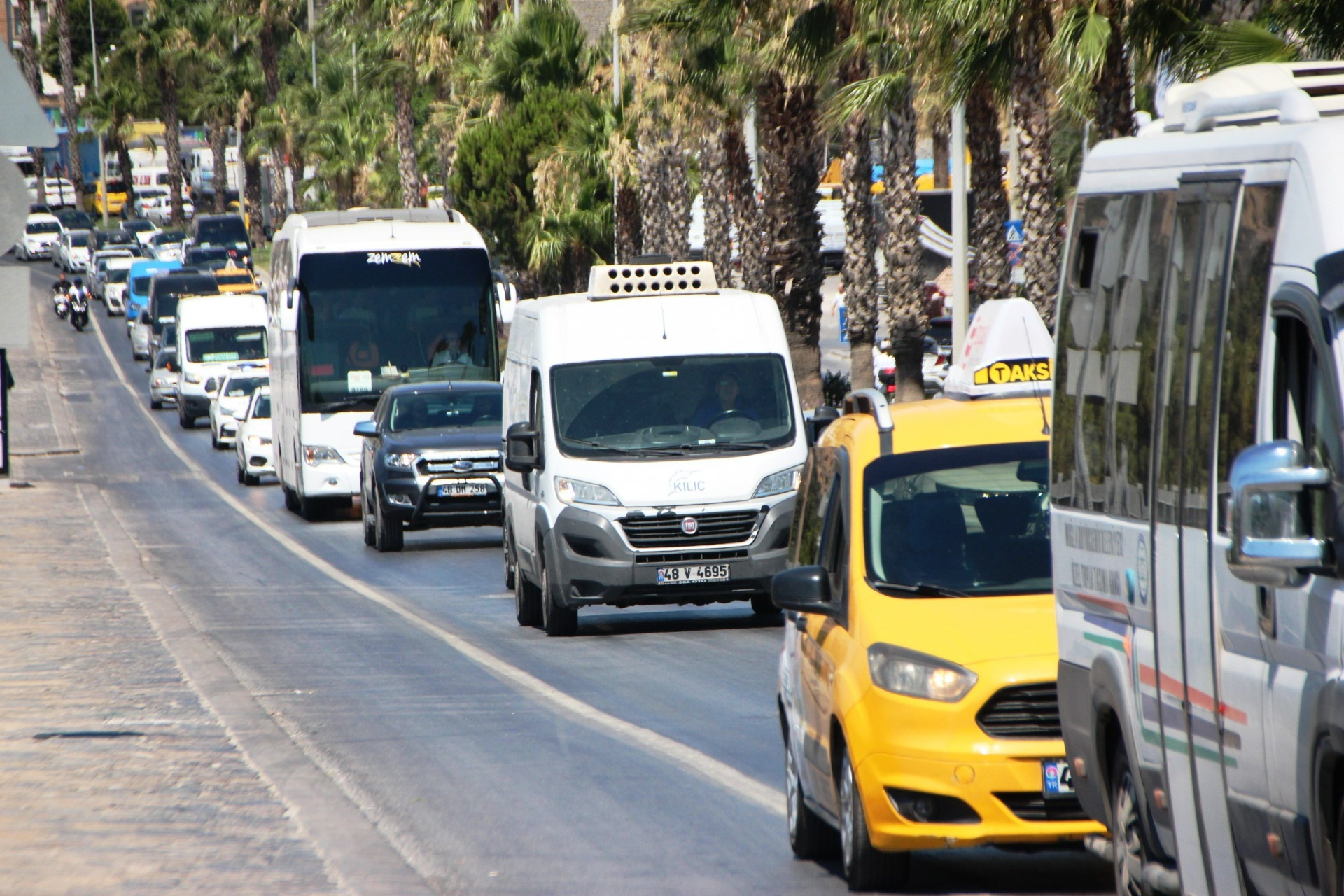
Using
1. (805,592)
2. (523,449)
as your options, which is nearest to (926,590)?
(805,592)

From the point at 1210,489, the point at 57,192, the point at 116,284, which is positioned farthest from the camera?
the point at 57,192

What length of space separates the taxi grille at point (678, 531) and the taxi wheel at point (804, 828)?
27.4 feet

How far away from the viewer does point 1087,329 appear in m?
6.66

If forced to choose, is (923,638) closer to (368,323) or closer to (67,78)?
(368,323)

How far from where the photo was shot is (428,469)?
25.0 meters

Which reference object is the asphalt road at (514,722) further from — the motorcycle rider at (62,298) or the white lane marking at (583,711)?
the motorcycle rider at (62,298)

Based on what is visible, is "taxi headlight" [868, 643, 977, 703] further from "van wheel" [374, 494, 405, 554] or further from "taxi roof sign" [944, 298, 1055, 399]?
"van wheel" [374, 494, 405, 554]

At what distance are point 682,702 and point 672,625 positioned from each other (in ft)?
15.9

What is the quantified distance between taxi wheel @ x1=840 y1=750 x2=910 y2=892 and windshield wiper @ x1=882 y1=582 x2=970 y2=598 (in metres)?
0.64

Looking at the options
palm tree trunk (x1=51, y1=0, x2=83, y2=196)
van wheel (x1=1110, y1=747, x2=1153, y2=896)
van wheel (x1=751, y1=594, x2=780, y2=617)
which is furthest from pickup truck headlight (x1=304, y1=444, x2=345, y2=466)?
palm tree trunk (x1=51, y1=0, x2=83, y2=196)

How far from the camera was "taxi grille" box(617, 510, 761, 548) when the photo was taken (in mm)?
16922

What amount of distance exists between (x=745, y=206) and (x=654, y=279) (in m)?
15.7

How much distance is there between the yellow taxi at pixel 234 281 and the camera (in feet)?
226

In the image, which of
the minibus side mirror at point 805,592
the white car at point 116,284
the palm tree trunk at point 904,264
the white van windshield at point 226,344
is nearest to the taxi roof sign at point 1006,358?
the minibus side mirror at point 805,592
